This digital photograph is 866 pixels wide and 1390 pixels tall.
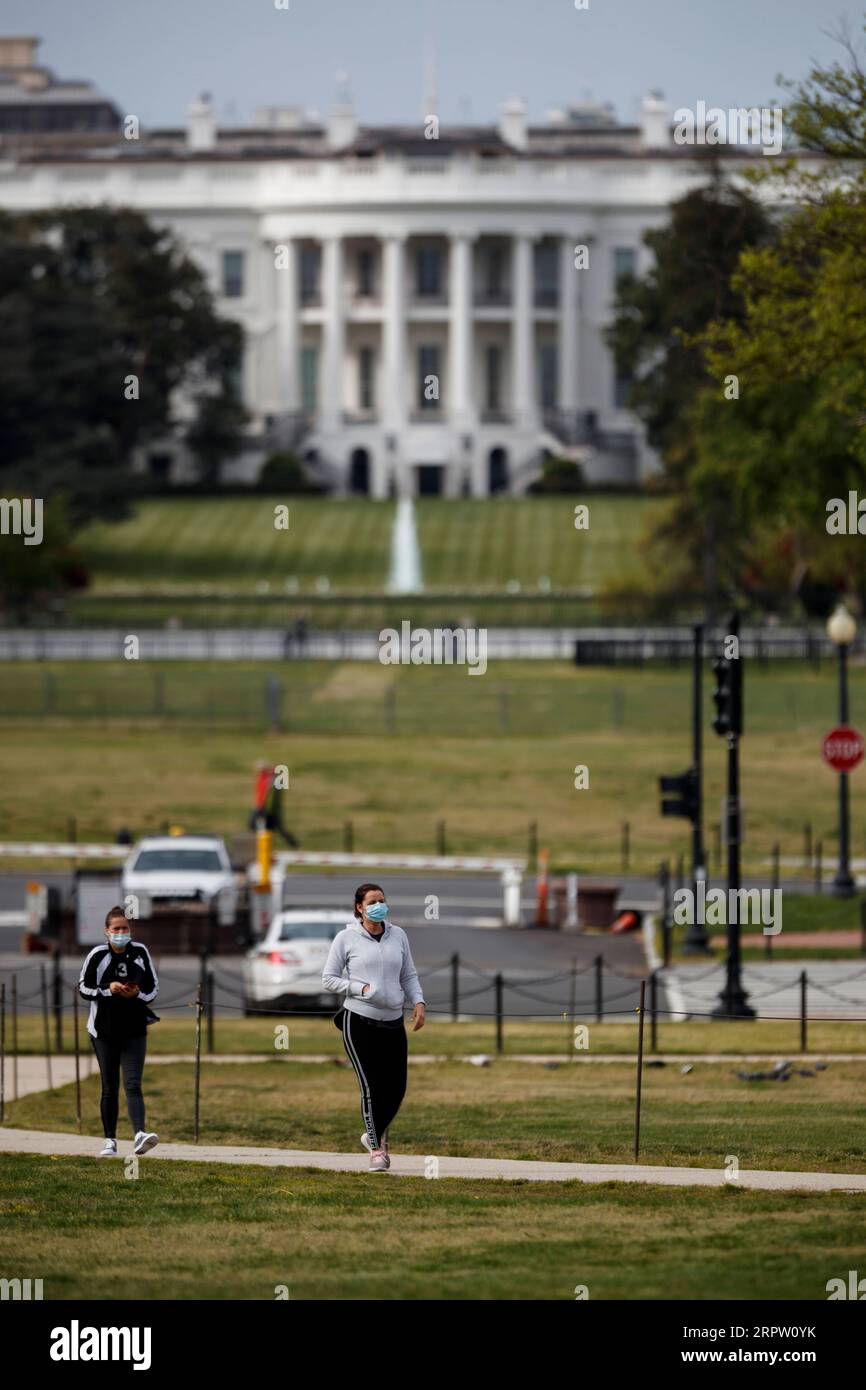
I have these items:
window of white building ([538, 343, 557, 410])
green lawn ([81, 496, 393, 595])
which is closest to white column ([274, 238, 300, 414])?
window of white building ([538, 343, 557, 410])

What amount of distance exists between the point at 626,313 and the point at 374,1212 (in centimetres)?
8255

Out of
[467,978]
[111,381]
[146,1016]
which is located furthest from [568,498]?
[146,1016]

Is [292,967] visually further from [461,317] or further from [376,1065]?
[461,317]

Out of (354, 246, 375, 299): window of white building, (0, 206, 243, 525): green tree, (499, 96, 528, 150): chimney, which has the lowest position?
(0, 206, 243, 525): green tree

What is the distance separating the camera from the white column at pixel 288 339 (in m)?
138

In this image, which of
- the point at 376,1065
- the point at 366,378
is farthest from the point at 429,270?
the point at 376,1065

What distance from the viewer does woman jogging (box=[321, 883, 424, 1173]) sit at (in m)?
15.2

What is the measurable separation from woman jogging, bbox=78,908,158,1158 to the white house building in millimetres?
111912

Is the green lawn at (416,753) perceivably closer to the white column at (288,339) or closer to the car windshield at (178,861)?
the car windshield at (178,861)

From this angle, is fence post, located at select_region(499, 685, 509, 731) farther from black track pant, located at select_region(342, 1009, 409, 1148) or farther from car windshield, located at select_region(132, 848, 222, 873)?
black track pant, located at select_region(342, 1009, 409, 1148)

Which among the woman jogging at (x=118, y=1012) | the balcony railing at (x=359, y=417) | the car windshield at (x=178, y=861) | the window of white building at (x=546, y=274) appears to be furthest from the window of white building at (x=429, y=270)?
the woman jogging at (x=118, y=1012)

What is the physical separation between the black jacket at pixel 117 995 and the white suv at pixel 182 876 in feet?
49.8

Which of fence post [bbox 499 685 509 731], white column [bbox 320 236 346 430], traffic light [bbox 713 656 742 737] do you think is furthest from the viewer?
white column [bbox 320 236 346 430]

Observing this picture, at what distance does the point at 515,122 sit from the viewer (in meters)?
151
